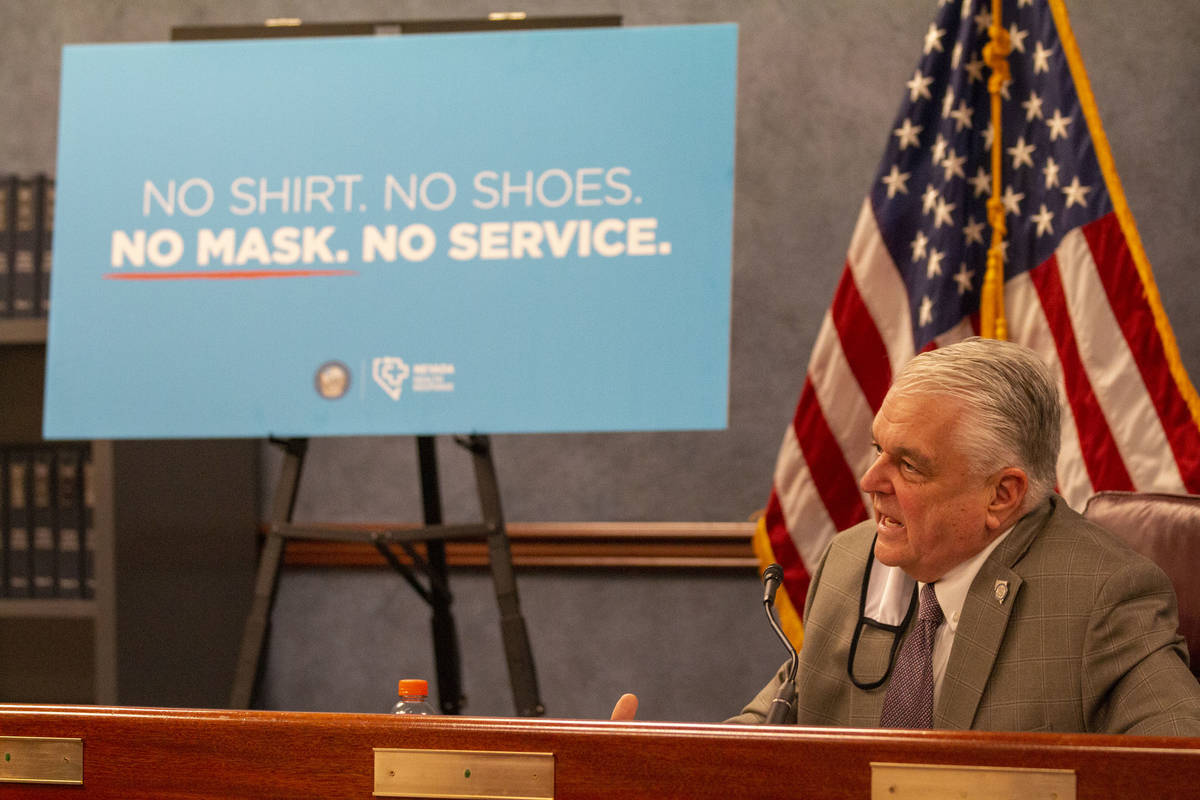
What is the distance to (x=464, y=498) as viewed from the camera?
335 cm

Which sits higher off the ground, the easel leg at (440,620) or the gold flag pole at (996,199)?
the gold flag pole at (996,199)

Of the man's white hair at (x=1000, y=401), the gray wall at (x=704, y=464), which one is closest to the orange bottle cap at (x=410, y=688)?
the man's white hair at (x=1000, y=401)

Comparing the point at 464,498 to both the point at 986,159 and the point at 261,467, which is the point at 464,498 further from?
the point at 986,159

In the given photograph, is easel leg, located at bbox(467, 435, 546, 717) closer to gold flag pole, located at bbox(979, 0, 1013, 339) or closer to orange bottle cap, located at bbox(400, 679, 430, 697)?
orange bottle cap, located at bbox(400, 679, 430, 697)

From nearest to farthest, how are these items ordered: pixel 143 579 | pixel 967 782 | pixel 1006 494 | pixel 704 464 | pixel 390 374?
pixel 967 782
pixel 1006 494
pixel 390 374
pixel 143 579
pixel 704 464

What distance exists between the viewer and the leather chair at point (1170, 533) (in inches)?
65.5

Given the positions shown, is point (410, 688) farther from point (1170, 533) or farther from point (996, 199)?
point (996, 199)

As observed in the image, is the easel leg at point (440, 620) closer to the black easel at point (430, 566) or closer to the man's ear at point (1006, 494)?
the black easel at point (430, 566)

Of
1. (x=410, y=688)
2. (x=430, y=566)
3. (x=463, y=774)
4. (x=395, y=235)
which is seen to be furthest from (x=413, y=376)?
(x=463, y=774)

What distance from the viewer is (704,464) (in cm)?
329

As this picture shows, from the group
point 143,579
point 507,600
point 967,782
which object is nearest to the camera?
point 967,782

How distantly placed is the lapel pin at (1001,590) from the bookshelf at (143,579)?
7.12 feet

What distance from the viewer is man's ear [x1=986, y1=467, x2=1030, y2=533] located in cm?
158

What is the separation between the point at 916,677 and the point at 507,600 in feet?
3.59
